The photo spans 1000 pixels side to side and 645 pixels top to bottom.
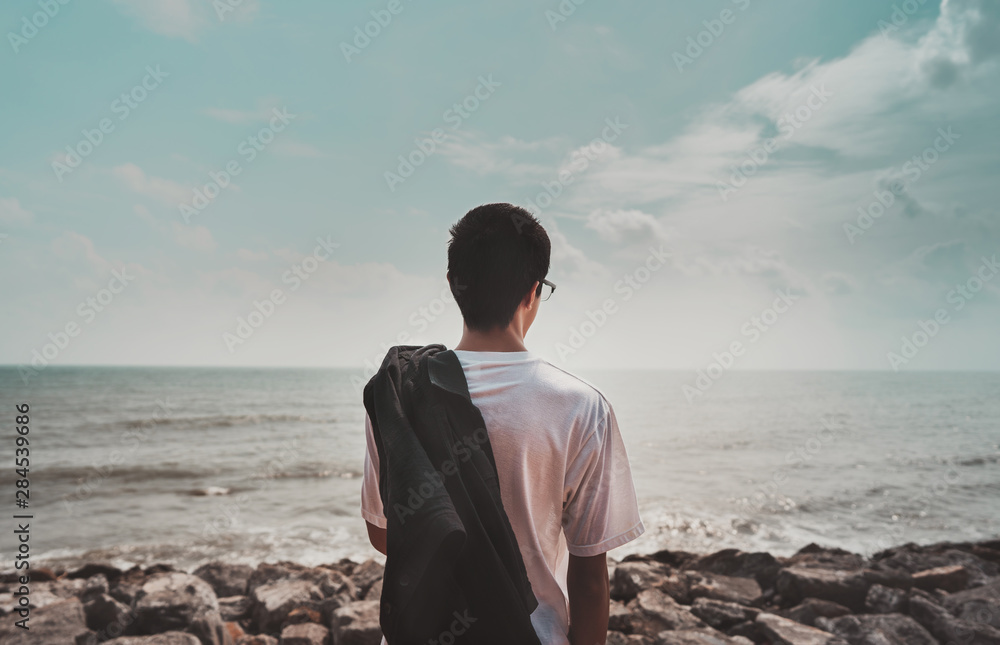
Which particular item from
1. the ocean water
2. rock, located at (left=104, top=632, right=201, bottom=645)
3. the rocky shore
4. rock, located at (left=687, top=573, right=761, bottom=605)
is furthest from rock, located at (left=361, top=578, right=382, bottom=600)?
rock, located at (left=687, top=573, right=761, bottom=605)

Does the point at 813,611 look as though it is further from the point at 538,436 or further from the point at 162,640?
the point at 162,640

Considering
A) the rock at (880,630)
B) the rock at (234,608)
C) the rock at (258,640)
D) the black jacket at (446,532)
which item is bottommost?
the rock at (234,608)

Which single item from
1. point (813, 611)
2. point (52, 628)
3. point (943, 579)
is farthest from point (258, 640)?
point (943, 579)

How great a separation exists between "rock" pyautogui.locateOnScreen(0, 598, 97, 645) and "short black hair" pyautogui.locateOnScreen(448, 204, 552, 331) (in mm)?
4676

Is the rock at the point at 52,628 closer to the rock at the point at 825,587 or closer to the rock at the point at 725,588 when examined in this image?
the rock at the point at 725,588

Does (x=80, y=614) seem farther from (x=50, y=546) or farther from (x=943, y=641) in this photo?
(x=943, y=641)

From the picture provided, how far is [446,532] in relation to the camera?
111 centimetres

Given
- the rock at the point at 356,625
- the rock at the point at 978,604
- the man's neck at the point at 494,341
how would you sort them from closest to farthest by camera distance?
the man's neck at the point at 494,341 → the rock at the point at 356,625 → the rock at the point at 978,604

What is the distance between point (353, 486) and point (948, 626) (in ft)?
34.2

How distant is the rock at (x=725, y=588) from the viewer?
554 centimetres

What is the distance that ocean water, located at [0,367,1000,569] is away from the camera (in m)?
8.64

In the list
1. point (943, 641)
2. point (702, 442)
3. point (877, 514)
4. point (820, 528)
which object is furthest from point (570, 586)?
point (702, 442)

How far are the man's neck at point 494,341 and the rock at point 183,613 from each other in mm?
4174

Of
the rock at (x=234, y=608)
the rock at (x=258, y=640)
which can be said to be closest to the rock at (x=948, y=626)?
the rock at (x=258, y=640)
